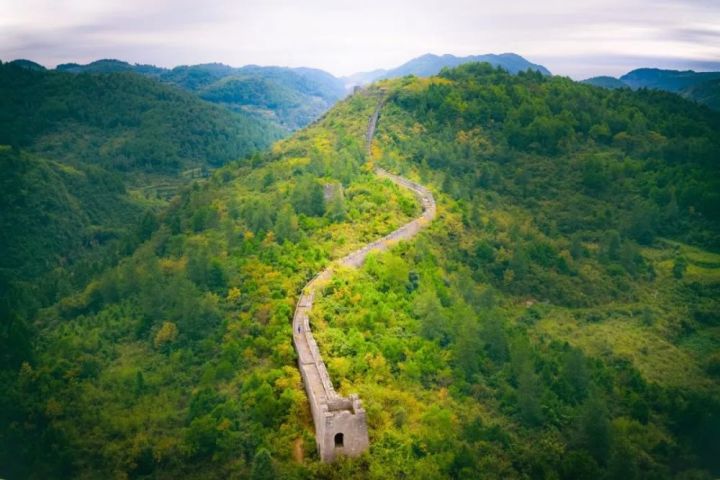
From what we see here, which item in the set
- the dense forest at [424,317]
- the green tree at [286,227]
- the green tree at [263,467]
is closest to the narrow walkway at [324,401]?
the dense forest at [424,317]

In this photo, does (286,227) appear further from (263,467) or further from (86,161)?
(86,161)

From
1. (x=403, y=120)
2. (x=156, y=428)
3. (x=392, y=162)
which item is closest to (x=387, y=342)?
(x=156, y=428)

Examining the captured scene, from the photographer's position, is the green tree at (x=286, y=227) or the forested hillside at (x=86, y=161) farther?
the forested hillside at (x=86, y=161)

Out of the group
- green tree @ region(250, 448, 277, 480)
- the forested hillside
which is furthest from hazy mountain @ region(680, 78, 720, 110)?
green tree @ region(250, 448, 277, 480)

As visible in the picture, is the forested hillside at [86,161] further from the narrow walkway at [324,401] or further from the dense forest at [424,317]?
the narrow walkway at [324,401]

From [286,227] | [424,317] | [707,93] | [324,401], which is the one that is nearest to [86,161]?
[286,227]

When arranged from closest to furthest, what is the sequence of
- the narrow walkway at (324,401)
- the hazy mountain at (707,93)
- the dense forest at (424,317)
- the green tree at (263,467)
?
the green tree at (263,467)
the narrow walkway at (324,401)
the dense forest at (424,317)
the hazy mountain at (707,93)

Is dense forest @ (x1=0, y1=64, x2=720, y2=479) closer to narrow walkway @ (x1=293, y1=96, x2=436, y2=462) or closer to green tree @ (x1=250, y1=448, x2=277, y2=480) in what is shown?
green tree @ (x1=250, y1=448, x2=277, y2=480)

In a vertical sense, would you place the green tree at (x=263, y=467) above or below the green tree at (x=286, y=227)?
below
